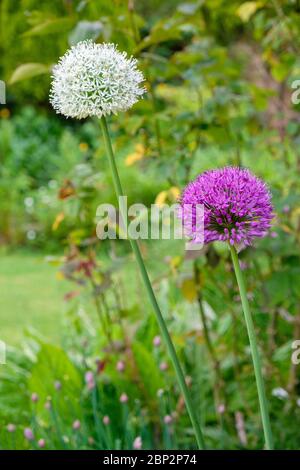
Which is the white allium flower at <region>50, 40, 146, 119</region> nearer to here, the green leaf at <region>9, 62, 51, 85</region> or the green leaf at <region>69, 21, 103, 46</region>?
the green leaf at <region>69, 21, 103, 46</region>

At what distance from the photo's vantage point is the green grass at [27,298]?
140 inches

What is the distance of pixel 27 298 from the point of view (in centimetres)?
410

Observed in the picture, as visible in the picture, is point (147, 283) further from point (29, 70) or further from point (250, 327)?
point (29, 70)

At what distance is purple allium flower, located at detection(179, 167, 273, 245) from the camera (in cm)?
75

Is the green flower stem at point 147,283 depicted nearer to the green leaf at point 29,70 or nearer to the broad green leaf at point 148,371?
the green leaf at point 29,70

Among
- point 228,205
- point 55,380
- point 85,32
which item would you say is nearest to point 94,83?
point 228,205

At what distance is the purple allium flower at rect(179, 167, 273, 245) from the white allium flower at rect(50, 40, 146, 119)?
0.13 meters

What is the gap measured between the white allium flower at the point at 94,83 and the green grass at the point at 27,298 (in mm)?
2503

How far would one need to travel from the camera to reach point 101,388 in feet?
6.08

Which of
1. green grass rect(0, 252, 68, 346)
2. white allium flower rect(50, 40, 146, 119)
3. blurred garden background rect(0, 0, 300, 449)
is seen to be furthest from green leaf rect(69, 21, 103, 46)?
green grass rect(0, 252, 68, 346)

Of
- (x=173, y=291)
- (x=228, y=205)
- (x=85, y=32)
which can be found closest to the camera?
(x=228, y=205)

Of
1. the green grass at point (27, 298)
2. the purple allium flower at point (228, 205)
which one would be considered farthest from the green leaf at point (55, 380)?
the green grass at point (27, 298)

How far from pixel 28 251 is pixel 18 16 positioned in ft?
6.87

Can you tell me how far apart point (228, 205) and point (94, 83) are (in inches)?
8.0
